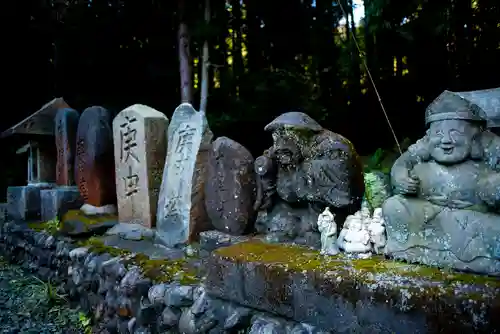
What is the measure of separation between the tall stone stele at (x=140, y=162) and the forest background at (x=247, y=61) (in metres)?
3.86

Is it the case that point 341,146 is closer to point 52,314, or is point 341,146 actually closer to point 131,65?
point 52,314

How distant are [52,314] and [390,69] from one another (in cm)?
920

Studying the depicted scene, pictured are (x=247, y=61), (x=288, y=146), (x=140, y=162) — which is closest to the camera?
(x=288, y=146)

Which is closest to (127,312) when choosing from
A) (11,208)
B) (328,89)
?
(11,208)

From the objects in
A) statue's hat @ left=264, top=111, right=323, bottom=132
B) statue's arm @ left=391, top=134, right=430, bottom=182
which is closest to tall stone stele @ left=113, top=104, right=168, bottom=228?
statue's hat @ left=264, top=111, right=323, bottom=132

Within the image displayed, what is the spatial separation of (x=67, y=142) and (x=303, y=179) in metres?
4.46

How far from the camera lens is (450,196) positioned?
2596 millimetres

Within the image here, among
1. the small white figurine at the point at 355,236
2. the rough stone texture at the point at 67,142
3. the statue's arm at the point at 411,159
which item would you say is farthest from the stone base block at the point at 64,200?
the statue's arm at the point at 411,159

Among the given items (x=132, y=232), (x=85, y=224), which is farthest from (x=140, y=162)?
(x=85, y=224)

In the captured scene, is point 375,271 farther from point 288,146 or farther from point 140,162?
point 140,162

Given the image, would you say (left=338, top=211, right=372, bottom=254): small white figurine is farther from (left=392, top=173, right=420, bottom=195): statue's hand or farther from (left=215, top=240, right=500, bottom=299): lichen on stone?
(left=392, top=173, right=420, bottom=195): statue's hand

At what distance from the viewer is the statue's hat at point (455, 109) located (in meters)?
2.56

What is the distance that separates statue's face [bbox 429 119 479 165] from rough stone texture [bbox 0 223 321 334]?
1.27 m

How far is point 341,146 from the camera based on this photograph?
3.28 metres
